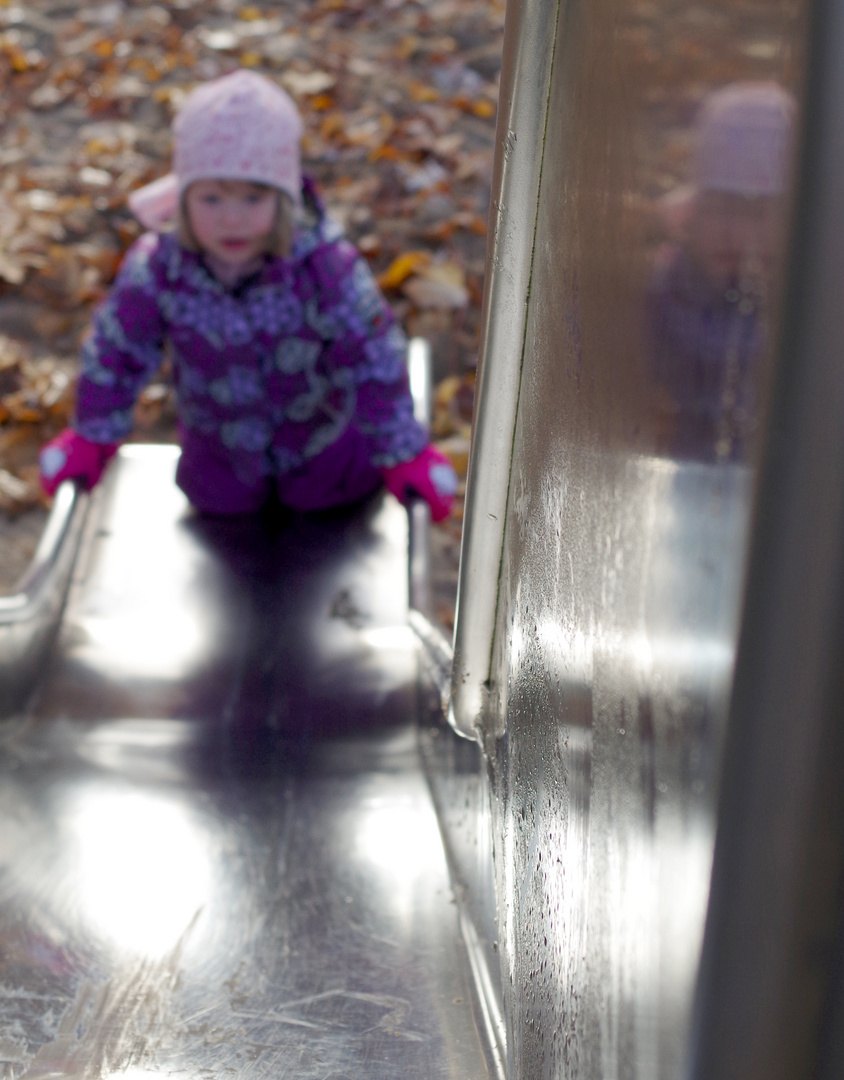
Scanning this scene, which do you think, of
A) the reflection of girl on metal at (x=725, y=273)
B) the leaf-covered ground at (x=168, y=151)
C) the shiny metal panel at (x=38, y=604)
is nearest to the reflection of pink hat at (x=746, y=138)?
the reflection of girl on metal at (x=725, y=273)

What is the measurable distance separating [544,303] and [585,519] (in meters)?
0.18

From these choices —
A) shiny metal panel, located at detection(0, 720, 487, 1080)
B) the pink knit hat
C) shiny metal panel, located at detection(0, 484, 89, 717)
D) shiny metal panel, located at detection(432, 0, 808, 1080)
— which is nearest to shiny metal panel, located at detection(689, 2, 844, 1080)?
shiny metal panel, located at detection(432, 0, 808, 1080)

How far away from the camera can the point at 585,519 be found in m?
0.44

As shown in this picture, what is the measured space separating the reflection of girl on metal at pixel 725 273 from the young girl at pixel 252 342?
1.57 meters

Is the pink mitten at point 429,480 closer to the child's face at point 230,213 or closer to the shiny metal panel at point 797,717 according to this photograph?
the child's face at point 230,213

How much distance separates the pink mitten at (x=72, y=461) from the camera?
6.37ft

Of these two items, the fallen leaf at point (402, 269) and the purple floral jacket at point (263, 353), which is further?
the fallen leaf at point (402, 269)

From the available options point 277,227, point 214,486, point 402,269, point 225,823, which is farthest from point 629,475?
point 402,269

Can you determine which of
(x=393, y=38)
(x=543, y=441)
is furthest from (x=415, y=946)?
(x=393, y=38)

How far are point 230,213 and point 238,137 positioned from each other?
0.39ft

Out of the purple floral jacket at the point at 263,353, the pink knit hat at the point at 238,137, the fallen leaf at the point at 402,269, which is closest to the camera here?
the pink knit hat at the point at 238,137

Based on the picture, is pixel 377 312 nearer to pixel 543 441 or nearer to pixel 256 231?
pixel 256 231

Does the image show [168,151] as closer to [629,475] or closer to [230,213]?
[230,213]

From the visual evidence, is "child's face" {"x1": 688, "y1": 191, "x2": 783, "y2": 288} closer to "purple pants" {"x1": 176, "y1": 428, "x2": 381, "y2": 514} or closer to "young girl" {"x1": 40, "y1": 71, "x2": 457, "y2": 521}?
"young girl" {"x1": 40, "y1": 71, "x2": 457, "y2": 521}
